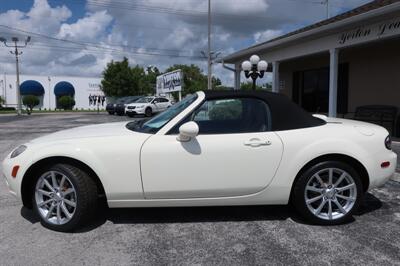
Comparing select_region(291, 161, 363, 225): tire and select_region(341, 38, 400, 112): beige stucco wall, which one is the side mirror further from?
select_region(341, 38, 400, 112): beige stucco wall

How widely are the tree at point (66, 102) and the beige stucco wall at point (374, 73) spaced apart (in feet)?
143

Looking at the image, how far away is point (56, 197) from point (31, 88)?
53.7 metres

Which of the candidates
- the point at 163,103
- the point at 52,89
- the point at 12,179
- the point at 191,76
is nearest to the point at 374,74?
the point at 12,179

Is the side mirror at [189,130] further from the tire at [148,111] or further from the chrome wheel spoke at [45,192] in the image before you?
the tire at [148,111]

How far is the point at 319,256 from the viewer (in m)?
3.22

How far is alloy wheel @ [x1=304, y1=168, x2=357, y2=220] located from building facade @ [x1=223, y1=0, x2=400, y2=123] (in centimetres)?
729

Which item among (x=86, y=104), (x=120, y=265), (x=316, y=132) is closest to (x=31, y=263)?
(x=120, y=265)

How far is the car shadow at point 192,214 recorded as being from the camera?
412 centimetres

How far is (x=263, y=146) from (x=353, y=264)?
1.35 m

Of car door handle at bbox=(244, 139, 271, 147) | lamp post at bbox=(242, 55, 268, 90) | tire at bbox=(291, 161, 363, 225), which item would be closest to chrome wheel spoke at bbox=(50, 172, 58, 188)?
car door handle at bbox=(244, 139, 271, 147)

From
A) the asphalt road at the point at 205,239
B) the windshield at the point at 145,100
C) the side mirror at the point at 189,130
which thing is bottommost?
the asphalt road at the point at 205,239

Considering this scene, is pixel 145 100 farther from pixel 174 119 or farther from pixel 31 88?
pixel 31 88

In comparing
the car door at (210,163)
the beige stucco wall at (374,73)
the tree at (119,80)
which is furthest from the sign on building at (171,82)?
the car door at (210,163)

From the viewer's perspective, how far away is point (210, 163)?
376 cm
